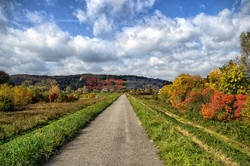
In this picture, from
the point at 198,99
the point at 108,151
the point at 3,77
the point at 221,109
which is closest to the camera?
the point at 108,151

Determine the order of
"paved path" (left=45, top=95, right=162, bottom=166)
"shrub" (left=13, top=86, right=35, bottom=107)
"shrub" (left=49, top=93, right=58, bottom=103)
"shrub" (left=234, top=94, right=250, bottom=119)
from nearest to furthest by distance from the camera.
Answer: "paved path" (left=45, top=95, right=162, bottom=166) → "shrub" (left=234, top=94, right=250, bottom=119) → "shrub" (left=13, top=86, right=35, bottom=107) → "shrub" (left=49, top=93, right=58, bottom=103)

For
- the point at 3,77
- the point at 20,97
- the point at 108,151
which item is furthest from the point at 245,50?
the point at 3,77

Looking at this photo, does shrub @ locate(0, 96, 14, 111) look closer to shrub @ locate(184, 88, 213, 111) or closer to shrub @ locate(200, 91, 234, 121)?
shrub @ locate(184, 88, 213, 111)

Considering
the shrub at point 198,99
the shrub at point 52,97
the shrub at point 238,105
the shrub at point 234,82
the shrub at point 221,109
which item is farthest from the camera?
the shrub at point 52,97

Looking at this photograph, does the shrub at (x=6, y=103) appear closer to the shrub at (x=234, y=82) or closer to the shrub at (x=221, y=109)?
the shrub at (x=221, y=109)

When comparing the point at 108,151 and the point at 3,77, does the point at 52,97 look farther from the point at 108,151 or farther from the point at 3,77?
the point at 108,151

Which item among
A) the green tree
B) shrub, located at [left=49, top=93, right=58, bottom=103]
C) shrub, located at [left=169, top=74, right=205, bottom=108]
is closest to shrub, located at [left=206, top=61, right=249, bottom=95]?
shrub, located at [left=169, top=74, right=205, bottom=108]

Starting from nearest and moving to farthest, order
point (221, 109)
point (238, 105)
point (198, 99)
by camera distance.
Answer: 1. point (238, 105)
2. point (221, 109)
3. point (198, 99)

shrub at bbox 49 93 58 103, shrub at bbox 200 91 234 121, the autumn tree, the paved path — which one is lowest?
shrub at bbox 49 93 58 103

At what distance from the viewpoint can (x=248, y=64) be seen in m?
38.3

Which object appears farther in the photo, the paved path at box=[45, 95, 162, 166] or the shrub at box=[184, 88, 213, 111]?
the shrub at box=[184, 88, 213, 111]

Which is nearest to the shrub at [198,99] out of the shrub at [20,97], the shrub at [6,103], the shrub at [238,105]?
the shrub at [238,105]

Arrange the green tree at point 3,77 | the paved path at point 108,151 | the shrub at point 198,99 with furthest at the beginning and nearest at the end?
the green tree at point 3,77, the shrub at point 198,99, the paved path at point 108,151

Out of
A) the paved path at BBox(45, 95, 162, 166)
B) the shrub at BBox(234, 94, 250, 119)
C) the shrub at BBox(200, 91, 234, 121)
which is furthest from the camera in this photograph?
the shrub at BBox(200, 91, 234, 121)
